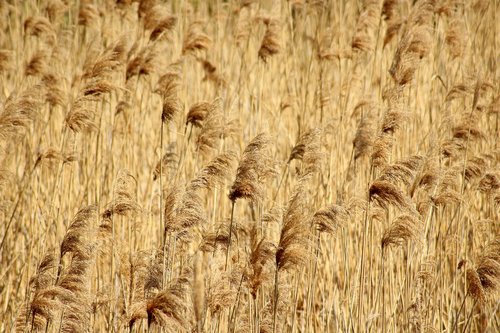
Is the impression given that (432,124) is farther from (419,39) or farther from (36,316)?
(36,316)

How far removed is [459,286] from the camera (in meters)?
4.16

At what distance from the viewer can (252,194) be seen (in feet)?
9.11

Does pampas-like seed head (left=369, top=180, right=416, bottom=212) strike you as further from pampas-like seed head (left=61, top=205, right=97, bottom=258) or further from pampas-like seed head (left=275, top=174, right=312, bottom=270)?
pampas-like seed head (left=61, top=205, right=97, bottom=258)

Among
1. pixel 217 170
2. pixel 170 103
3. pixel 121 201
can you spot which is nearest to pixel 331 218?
pixel 217 170

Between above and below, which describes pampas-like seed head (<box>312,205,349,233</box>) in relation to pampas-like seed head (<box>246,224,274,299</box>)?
above

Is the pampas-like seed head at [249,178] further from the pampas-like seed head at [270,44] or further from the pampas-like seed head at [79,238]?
the pampas-like seed head at [270,44]

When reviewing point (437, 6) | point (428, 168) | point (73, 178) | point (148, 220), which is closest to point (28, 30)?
point (73, 178)

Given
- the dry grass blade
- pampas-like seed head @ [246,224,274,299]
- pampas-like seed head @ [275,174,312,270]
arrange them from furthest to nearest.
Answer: the dry grass blade
pampas-like seed head @ [246,224,274,299]
pampas-like seed head @ [275,174,312,270]

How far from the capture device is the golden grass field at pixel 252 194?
2.80 m

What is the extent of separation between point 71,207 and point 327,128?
1337 mm

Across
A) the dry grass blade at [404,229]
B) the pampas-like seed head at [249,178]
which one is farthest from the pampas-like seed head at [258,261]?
the dry grass blade at [404,229]

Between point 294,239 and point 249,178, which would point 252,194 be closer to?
point 249,178

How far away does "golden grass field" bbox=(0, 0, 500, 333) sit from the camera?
280cm

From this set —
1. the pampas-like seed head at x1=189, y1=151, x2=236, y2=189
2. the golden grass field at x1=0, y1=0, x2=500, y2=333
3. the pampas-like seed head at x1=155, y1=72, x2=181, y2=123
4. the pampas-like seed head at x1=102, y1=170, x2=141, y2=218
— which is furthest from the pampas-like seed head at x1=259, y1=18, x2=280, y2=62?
the pampas-like seed head at x1=189, y1=151, x2=236, y2=189
